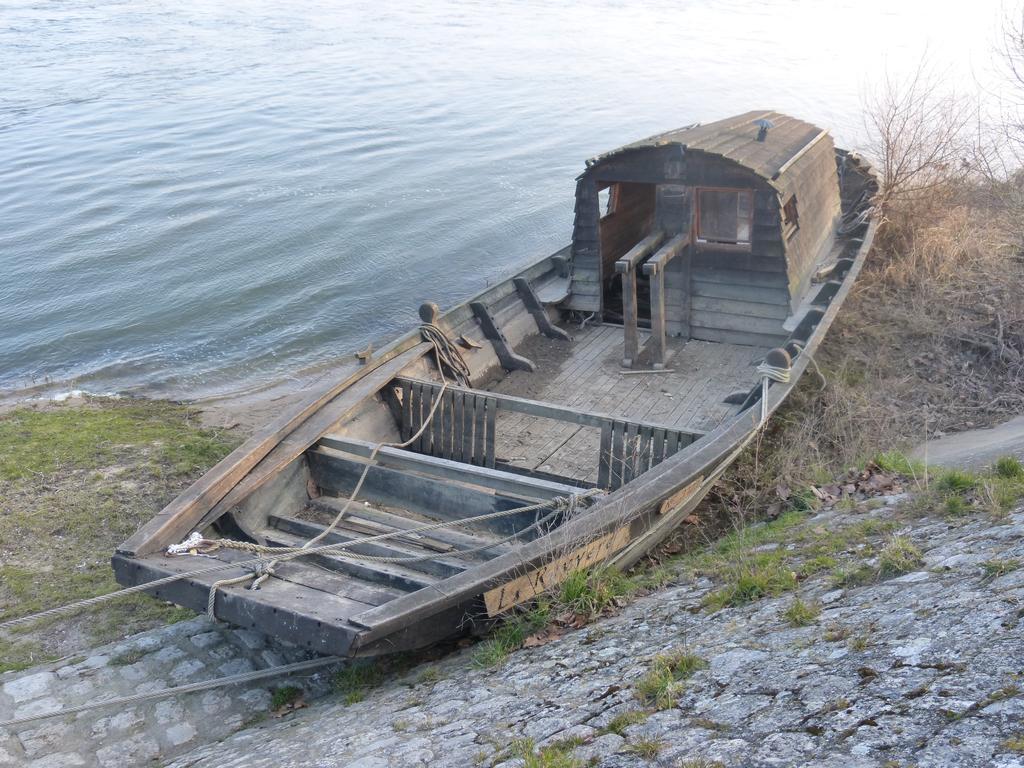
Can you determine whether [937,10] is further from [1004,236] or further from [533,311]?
[533,311]

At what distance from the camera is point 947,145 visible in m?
14.7

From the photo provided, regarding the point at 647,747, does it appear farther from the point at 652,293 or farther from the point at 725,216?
the point at 725,216

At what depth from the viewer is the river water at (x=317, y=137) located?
1541cm

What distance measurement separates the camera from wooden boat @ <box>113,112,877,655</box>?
5.56 m

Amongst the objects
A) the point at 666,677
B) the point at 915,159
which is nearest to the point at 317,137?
the point at 915,159

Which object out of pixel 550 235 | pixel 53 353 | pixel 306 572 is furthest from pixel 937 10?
pixel 306 572

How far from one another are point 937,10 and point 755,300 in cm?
3765

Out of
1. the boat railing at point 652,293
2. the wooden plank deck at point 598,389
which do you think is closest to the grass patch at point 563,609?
the wooden plank deck at point 598,389

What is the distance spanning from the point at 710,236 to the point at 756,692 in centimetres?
712

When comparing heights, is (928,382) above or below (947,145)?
below

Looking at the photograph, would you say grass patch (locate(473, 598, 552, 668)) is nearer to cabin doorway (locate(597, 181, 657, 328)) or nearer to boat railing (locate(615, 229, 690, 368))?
boat railing (locate(615, 229, 690, 368))

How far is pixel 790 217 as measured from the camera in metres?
10.4

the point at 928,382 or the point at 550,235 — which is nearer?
the point at 928,382

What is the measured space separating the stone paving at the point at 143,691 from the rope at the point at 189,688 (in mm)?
79
